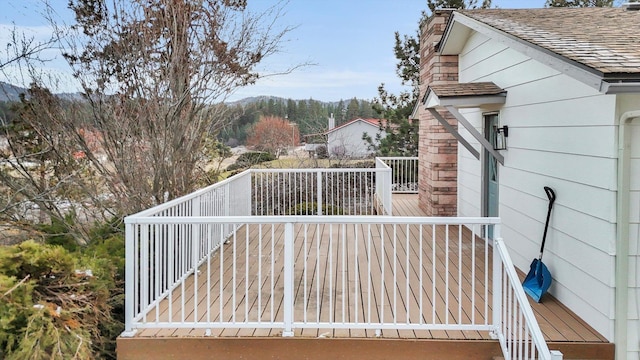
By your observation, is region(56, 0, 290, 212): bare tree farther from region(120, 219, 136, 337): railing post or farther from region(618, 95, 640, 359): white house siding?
region(618, 95, 640, 359): white house siding

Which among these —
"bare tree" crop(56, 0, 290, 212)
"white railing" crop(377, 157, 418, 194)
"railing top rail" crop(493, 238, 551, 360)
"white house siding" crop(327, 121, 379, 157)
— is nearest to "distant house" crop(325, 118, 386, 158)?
"white house siding" crop(327, 121, 379, 157)

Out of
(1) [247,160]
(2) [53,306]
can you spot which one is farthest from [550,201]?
(1) [247,160]

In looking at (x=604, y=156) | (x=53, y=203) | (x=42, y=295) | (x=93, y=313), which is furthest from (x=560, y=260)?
(x=53, y=203)

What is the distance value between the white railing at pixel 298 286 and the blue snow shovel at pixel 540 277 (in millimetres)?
443

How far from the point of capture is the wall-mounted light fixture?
5.73 meters

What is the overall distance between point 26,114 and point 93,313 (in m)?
4.57

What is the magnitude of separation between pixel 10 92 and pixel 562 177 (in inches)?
289

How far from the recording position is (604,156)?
Result: 355 cm

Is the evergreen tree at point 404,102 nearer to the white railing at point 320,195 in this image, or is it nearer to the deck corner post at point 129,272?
the white railing at point 320,195

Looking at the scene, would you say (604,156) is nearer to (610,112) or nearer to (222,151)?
(610,112)

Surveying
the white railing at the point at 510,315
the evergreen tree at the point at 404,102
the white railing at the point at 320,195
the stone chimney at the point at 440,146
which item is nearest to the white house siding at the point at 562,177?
the white railing at the point at 510,315

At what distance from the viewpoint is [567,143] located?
165 inches

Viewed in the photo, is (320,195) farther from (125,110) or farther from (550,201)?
(550,201)

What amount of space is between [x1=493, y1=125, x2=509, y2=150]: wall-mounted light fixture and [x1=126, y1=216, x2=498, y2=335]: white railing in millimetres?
1447
